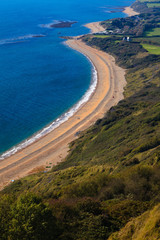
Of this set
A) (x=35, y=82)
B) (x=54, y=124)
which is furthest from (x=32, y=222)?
(x=35, y=82)

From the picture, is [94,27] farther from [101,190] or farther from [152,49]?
[101,190]

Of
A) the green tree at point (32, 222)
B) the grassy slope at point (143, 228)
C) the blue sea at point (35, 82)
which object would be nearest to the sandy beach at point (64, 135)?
the blue sea at point (35, 82)

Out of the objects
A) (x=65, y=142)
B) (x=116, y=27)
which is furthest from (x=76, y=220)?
(x=116, y=27)

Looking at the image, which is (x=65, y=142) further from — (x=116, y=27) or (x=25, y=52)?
(x=116, y=27)

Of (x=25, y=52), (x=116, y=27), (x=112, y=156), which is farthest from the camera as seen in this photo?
(x=116, y=27)

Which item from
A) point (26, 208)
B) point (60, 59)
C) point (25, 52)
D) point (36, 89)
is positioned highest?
point (25, 52)

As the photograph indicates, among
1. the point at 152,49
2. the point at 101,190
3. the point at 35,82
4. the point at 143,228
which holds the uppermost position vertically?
the point at 35,82
